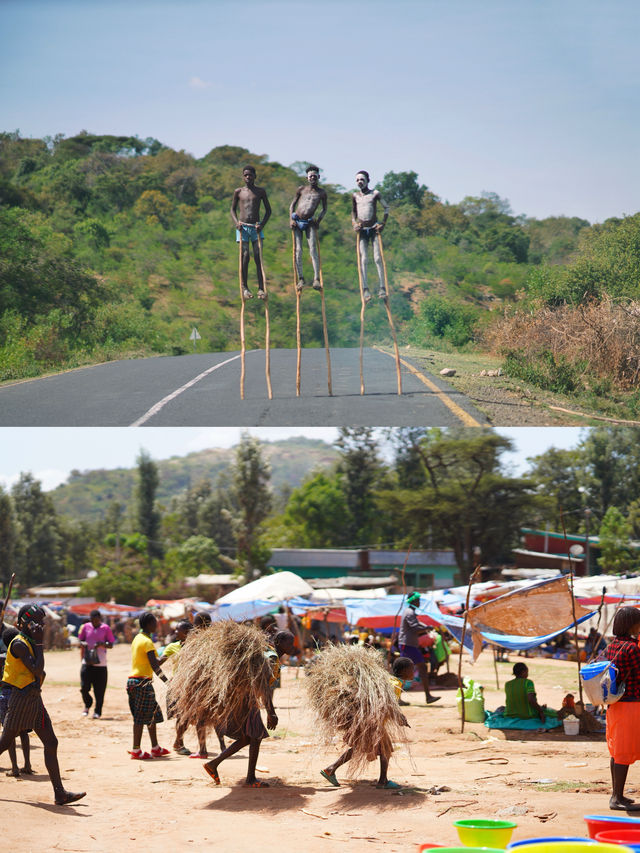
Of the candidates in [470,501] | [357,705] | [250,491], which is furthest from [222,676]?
[250,491]

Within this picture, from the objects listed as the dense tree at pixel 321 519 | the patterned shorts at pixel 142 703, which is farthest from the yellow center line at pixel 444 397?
the dense tree at pixel 321 519

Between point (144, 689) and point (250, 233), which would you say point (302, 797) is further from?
point (250, 233)

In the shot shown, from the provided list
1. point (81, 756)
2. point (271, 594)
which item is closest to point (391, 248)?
point (271, 594)

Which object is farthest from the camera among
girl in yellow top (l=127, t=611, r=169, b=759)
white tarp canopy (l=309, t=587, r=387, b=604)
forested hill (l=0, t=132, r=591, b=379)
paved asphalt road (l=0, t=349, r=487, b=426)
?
white tarp canopy (l=309, t=587, r=387, b=604)

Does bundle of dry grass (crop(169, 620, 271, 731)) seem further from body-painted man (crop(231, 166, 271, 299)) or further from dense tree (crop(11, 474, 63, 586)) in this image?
dense tree (crop(11, 474, 63, 586))

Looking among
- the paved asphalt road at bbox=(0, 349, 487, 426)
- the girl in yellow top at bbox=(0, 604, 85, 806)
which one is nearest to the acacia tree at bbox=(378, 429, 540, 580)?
the paved asphalt road at bbox=(0, 349, 487, 426)

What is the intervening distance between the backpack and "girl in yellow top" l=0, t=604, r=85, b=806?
4.13 m

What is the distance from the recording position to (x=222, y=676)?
307 inches

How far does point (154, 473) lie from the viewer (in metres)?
79.2

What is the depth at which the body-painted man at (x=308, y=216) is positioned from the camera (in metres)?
15.8

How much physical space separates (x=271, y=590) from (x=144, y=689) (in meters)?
10.4

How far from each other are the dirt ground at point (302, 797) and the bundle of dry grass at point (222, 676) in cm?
55

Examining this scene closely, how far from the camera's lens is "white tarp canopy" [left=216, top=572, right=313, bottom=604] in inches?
774

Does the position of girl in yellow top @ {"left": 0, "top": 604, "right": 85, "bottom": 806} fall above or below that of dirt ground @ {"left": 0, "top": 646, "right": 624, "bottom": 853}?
above
